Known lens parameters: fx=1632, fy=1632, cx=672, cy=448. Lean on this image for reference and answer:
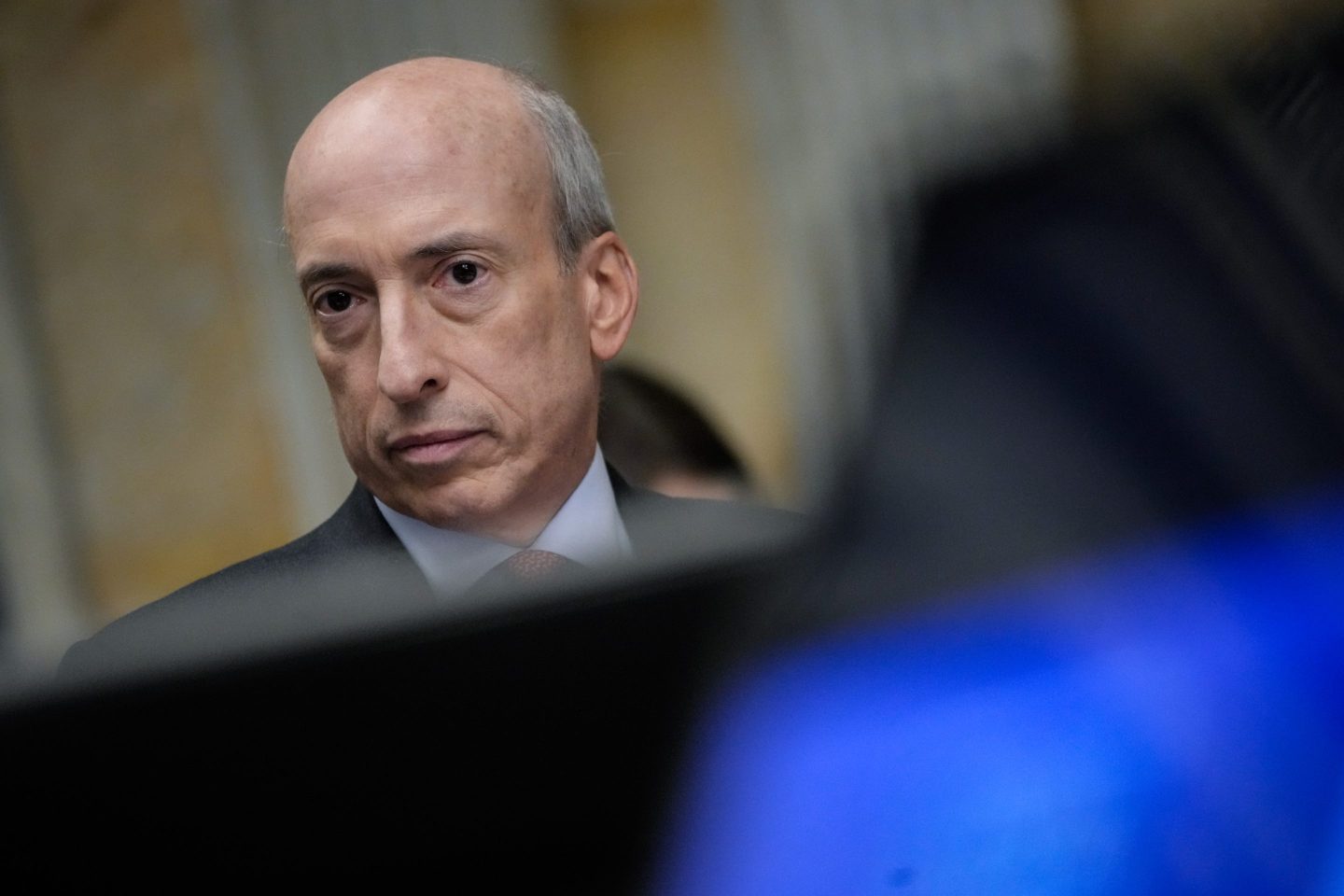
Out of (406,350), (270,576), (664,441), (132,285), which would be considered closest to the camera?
(270,576)

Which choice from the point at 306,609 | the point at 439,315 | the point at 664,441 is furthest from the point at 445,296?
the point at 664,441

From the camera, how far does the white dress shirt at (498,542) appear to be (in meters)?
0.51

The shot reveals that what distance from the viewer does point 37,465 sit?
2705 millimetres

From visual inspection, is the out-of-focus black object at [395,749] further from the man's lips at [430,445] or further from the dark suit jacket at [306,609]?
the man's lips at [430,445]

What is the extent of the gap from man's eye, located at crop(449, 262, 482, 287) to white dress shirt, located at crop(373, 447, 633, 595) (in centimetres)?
9

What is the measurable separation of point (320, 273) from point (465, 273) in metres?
0.05

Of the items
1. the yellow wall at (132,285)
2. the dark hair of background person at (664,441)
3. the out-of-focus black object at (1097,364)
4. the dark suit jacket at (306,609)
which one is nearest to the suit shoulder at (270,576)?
the dark suit jacket at (306,609)

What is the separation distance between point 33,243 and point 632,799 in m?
2.25

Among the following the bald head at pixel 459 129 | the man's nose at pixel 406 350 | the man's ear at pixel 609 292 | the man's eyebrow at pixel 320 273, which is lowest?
the man's nose at pixel 406 350

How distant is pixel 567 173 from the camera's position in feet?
2.30

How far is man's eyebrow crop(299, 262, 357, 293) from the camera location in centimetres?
57

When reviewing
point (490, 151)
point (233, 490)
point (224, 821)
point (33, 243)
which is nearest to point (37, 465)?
point (33, 243)

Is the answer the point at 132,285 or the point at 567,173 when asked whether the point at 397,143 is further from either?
the point at 132,285

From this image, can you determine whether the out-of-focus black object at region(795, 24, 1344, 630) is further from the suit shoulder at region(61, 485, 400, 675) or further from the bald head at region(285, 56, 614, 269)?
the bald head at region(285, 56, 614, 269)
